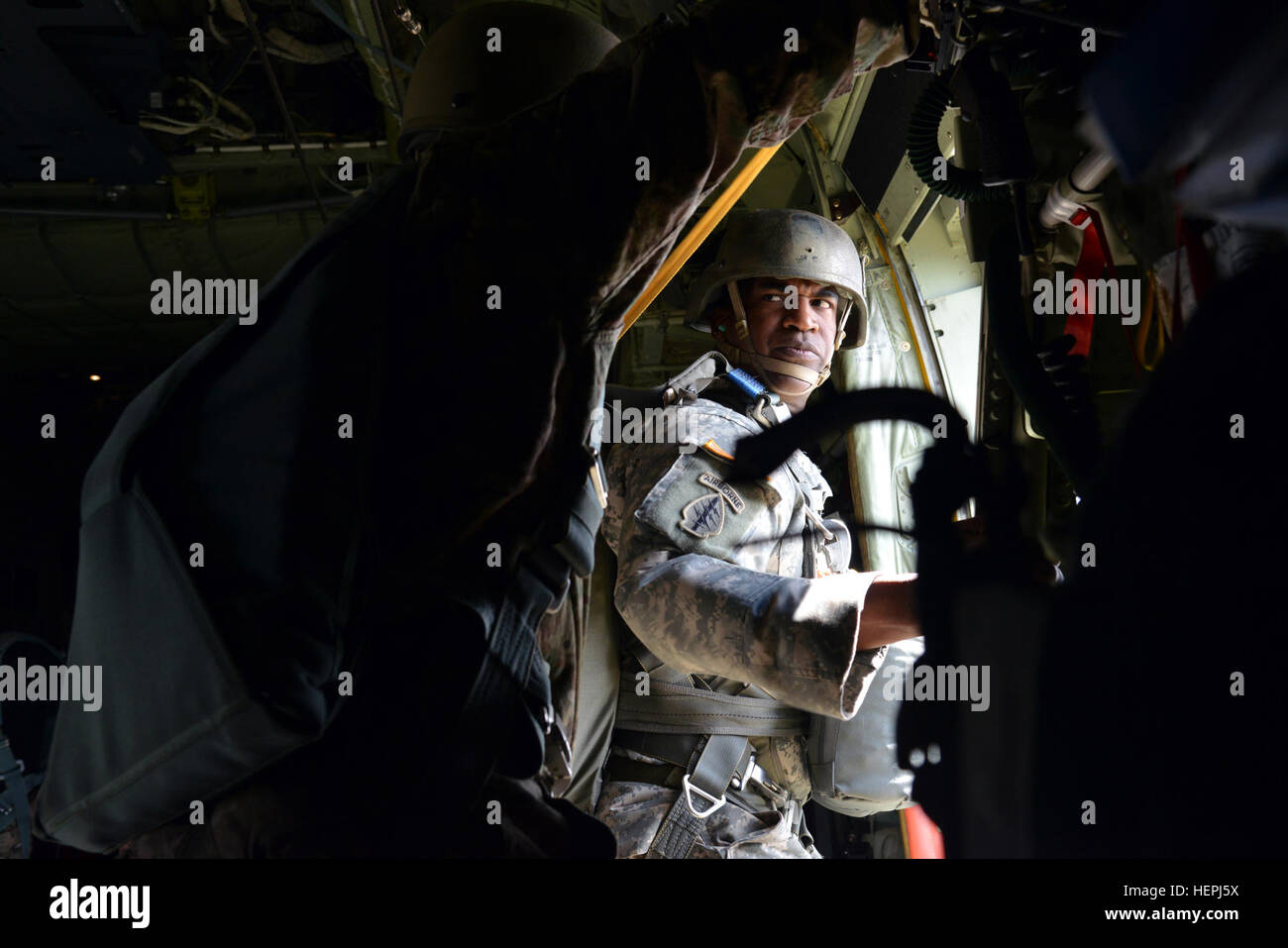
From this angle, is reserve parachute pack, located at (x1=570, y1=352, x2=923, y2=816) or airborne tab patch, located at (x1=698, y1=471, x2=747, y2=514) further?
reserve parachute pack, located at (x1=570, y1=352, x2=923, y2=816)

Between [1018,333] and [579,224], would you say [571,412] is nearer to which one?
[579,224]

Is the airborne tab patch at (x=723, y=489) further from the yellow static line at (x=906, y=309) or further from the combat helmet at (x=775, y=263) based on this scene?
the yellow static line at (x=906, y=309)

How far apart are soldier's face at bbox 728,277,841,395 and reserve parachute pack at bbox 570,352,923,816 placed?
27 centimetres

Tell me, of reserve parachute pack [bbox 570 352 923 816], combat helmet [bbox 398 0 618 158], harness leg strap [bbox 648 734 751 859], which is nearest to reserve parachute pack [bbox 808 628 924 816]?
reserve parachute pack [bbox 570 352 923 816]

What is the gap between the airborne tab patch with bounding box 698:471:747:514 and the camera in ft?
6.77

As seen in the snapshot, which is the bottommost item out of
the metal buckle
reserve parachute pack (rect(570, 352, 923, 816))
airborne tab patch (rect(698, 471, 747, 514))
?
the metal buckle

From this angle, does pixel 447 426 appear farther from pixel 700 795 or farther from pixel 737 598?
pixel 700 795

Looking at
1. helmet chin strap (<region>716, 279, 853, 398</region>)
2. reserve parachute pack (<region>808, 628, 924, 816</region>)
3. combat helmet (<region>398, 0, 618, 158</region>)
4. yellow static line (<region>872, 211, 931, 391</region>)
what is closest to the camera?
combat helmet (<region>398, 0, 618, 158</region>)

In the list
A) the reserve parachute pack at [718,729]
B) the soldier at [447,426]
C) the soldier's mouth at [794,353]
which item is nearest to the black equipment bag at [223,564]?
the soldier at [447,426]

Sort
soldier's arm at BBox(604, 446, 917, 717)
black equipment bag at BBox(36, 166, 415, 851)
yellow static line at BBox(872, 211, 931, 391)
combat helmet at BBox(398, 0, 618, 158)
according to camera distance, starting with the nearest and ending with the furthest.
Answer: black equipment bag at BBox(36, 166, 415, 851) < combat helmet at BBox(398, 0, 618, 158) < soldier's arm at BBox(604, 446, 917, 717) < yellow static line at BBox(872, 211, 931, 391)

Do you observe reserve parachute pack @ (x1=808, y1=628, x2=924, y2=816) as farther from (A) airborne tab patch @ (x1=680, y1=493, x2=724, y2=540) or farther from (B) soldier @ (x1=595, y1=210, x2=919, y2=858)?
(A) airborne tab patch @ (x1=680, y1=493, x2=724, y2=540)

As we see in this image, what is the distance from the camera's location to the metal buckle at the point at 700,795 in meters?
2.12

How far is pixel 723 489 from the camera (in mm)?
2072

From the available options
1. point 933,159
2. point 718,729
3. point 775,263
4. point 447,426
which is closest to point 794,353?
point 775,263
